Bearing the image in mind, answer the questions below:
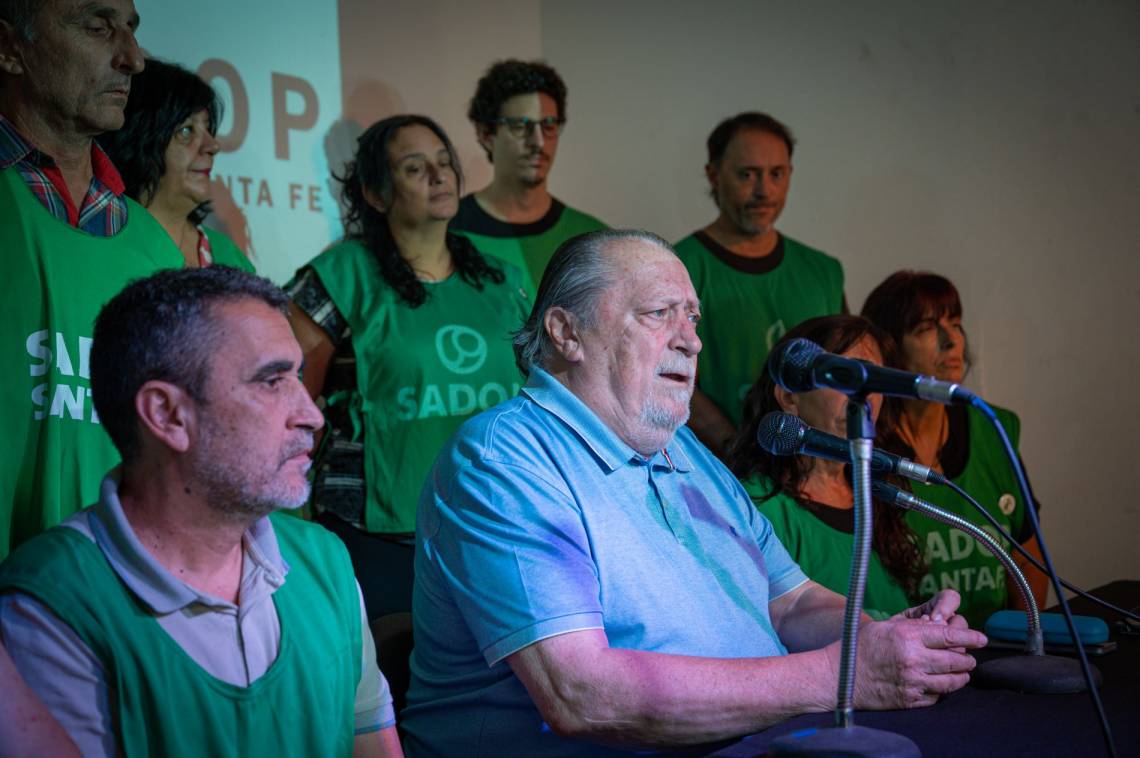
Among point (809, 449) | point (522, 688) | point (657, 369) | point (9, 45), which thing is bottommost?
point (522, 688)

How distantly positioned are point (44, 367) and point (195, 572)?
0.73 meters

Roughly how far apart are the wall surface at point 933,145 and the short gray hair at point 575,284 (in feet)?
5.46

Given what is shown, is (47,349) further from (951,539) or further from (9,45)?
(951,539)

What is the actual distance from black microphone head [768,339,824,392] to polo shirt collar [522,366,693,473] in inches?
20.6

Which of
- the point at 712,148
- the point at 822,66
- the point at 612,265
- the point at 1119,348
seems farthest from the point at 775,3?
the point at 612,265

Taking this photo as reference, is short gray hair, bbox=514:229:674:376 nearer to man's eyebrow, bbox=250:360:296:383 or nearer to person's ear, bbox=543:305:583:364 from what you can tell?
person's ear, bbox=543:305:583:364

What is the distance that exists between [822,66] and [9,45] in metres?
3.26

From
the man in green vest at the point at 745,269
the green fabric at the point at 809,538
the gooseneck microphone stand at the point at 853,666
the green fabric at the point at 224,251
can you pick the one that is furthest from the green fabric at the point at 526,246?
the gooseneck microphone stand at the point at 853,666

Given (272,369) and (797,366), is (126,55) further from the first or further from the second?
(797,366)

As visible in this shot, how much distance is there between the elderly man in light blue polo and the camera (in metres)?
1.65

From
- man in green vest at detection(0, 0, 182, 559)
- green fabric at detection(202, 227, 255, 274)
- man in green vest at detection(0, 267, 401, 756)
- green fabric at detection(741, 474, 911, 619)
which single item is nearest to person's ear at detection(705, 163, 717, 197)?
green fabric at detection(741, 474, 911, 619)

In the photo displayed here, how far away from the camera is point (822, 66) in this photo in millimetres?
4680

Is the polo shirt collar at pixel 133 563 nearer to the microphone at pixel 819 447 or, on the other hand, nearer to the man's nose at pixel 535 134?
the microphone at pixel 819 447

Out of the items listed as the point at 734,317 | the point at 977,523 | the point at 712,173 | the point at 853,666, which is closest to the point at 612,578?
the point at 853,666
